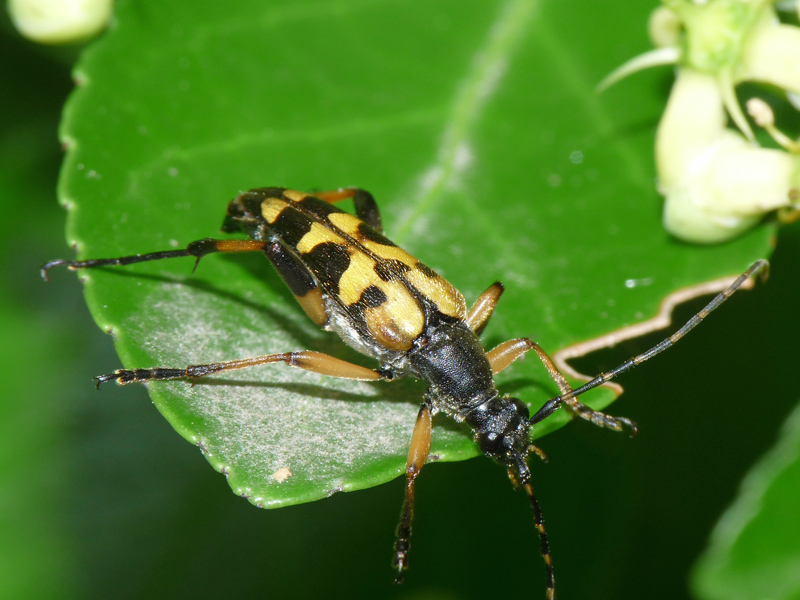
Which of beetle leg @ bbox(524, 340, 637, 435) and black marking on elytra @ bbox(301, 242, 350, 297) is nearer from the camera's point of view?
beetle leg @ bbox(524, 340, 637, 435)

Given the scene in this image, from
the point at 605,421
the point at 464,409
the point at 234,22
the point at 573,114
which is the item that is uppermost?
the point at 234,22

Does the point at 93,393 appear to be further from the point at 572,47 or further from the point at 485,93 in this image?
the point at 572,47

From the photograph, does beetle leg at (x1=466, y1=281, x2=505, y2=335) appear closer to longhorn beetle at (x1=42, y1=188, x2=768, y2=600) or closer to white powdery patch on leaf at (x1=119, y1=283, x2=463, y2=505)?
longhorn beetle at (x1=42, y1=188, x2=768, y2=600)

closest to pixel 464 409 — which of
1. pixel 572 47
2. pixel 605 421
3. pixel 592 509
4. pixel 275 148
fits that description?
pixel 605 421

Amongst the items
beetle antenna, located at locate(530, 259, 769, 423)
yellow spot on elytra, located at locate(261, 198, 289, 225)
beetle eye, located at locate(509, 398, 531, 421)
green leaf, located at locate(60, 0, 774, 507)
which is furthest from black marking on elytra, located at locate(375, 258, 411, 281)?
beetle antenna, located at locate(530, 259, 769, 423)

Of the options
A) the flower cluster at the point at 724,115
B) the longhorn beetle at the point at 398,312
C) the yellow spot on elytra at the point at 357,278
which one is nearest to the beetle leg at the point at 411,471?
the longhorn beetle at the point at 398,312

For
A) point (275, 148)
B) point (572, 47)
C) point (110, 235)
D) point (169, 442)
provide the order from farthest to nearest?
point (169, 442) < point (572, 47) < point (275, 148) < point (110, 235)

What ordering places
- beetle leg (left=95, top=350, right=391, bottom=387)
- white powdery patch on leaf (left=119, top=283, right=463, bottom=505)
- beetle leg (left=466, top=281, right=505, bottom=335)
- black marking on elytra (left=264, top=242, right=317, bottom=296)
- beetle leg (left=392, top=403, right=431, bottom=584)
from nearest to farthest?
white powdery patch on leaf (left=119, top=283, right=463, bottom=505), beetle leg (left=392, top=403, right=431, bottom=584), beetle leg (left=95, top=350, right=391, bottom=387), beetle leg (left=466, top=281, right=505, bottom=335), black marking on elytra (left=264, top=242, right=317, bottom=296)

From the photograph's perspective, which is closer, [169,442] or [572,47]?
[572,47]
